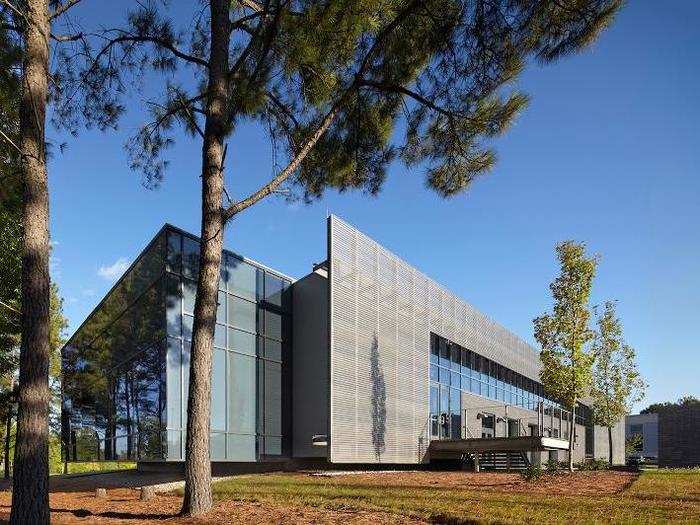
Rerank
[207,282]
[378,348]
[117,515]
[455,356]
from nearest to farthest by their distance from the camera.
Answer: [117,515] < [207,282] < [378,348] < [455,356]

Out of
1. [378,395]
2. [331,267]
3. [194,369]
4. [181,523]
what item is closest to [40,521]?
[181,523]

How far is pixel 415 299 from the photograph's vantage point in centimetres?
2200

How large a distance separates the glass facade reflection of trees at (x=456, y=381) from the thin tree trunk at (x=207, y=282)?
15423mm

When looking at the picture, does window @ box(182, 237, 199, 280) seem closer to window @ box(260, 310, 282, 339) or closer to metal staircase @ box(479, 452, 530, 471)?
window @ box(260, 310, 282, 339)

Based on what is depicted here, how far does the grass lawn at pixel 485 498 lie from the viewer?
8305 millimetres

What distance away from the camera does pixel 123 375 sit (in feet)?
57.2

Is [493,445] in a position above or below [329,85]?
below

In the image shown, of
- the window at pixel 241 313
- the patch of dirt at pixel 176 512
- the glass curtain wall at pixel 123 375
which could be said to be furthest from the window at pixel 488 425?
the patch of dirt at pixel 176 512

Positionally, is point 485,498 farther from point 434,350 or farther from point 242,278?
point 434,350

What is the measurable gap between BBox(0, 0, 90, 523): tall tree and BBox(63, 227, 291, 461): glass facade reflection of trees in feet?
24.1

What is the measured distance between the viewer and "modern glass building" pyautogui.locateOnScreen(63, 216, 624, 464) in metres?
15.1

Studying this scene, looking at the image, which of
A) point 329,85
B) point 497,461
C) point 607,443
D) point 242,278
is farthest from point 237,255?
point 607,443

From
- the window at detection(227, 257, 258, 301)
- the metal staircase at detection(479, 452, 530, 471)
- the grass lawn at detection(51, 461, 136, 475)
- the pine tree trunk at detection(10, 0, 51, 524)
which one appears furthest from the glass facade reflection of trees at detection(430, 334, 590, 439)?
the pine tree trunk at detection(10, 0, 51, 524)

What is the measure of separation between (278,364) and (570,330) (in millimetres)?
9822
